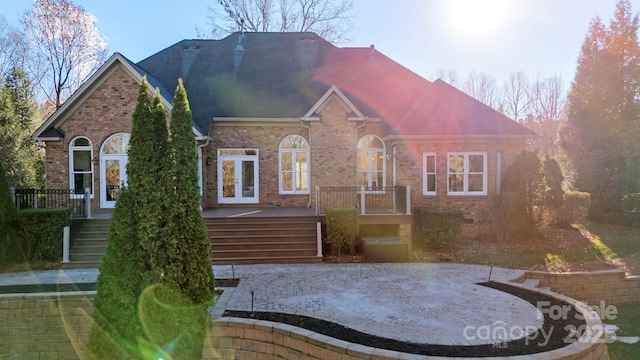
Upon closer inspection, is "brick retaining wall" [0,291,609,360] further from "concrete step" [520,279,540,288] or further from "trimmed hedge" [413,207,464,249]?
"trimmed hedge" [413,207,464,249]

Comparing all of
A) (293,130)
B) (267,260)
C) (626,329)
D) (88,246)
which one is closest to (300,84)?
(293,130)

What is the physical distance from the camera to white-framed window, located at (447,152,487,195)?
13.7 m

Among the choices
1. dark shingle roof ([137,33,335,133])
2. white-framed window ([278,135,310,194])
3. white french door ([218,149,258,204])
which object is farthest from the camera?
dark shingle roof ([137,33,335,133])

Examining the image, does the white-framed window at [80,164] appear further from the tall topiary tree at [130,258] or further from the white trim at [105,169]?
the tall topiary tree at [130,258]

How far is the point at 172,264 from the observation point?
4.73 m

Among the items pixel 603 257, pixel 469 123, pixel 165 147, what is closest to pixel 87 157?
pixel 165 147

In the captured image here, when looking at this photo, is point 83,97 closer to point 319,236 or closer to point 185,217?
point 319,236

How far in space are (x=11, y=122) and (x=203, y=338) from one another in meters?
22.0

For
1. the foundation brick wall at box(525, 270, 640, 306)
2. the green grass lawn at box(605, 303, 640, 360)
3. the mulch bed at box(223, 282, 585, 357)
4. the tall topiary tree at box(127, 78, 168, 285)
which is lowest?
the green grass lawn at box(605, 303, 640, 360)

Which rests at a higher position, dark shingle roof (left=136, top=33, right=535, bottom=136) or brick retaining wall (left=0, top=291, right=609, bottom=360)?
dark shingle roof (left=136, top=33, right=535, bottom=136)

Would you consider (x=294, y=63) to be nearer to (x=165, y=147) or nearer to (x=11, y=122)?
(x=165, y=147)

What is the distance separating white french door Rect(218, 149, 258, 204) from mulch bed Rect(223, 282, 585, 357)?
965 cm

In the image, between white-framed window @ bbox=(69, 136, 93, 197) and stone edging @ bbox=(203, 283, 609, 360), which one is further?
white-framed window @ bbox=(69, 136, 93, 197)

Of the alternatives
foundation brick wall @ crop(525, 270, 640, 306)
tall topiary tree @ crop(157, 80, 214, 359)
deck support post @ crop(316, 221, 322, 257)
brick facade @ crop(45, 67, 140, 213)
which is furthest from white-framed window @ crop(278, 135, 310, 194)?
tall topiary tree @ crop(157, 80, 214, 359)
